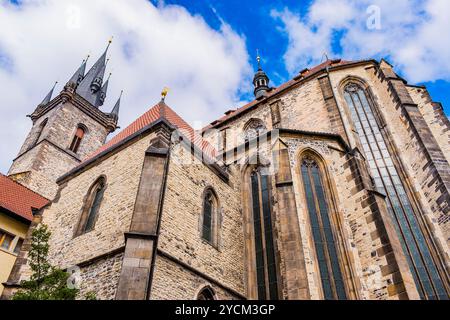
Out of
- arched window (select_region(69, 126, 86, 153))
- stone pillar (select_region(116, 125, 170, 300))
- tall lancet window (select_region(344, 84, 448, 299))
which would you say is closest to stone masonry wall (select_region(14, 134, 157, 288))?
stone pillar (select_region(116, 125, 170, 300))

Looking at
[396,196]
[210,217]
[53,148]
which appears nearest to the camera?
[210,217]

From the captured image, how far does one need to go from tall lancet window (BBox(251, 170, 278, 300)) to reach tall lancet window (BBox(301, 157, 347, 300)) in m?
1.41

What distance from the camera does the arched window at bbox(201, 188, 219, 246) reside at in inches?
→ 424

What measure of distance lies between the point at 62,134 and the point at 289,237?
2008 cm

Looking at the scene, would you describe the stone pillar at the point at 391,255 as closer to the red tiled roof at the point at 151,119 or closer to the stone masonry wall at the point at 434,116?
the stone masonry wall at the point at 434,116

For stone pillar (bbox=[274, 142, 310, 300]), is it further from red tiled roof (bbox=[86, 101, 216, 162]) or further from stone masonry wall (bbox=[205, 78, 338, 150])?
stone masonry wall (bbox=[205, 78, 338, 150])

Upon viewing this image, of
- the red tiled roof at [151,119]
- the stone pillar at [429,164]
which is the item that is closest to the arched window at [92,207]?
the red tiled roof at [151,119]

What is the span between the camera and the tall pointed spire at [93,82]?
29352 mm

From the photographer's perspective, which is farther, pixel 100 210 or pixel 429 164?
pixel 429 164

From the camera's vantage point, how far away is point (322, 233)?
403 inches

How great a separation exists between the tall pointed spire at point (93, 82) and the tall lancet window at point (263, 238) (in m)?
21.3

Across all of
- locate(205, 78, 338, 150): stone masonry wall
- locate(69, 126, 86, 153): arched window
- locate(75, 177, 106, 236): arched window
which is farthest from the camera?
locate(69, 126, 86, 153): arched window

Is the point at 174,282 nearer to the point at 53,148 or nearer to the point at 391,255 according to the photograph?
the point at 391,255

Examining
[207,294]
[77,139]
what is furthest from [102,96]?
[207,294]
